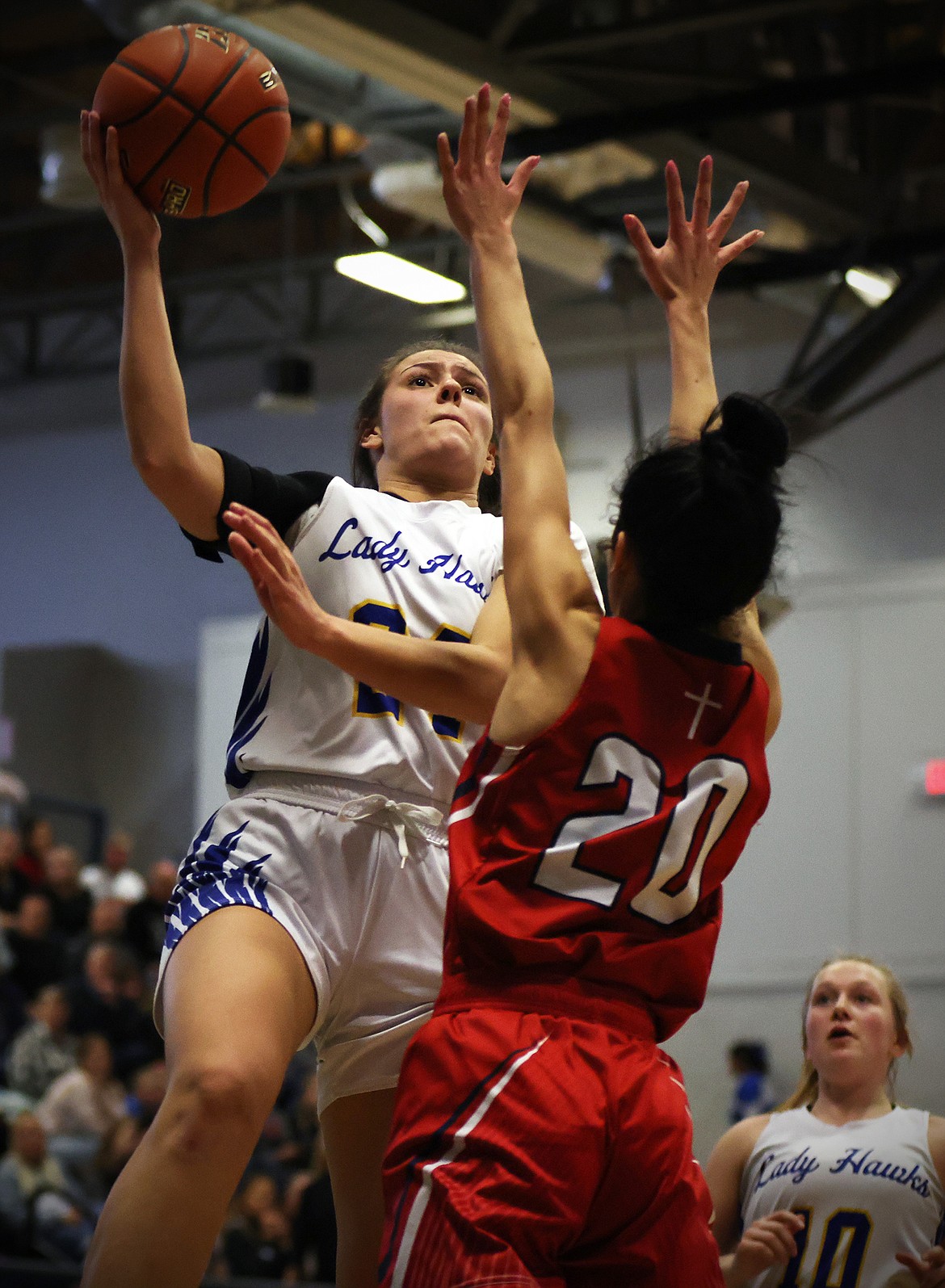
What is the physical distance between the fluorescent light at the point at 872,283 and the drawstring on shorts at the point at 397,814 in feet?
28.3

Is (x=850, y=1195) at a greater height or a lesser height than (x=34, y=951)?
greater

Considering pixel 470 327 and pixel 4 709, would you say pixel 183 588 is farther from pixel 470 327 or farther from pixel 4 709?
pixel 470 327

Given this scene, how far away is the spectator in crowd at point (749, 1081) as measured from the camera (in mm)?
11258

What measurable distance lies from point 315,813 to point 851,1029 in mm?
2017

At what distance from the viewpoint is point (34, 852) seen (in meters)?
13.4

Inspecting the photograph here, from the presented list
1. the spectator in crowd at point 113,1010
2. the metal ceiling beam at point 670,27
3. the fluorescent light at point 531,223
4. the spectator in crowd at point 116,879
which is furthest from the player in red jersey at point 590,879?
the spectator in crowd at point 116,879

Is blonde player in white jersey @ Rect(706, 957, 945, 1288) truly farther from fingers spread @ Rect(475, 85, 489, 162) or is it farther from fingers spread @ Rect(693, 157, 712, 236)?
fingers spread @ Rect(475, 85, 489, 162)

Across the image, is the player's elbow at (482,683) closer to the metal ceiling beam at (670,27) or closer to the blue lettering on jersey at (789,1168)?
the blue lettering on jersey at (789,1168)

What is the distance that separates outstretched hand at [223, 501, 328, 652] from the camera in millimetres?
2854

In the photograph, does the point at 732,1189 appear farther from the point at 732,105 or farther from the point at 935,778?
the point at 935,778

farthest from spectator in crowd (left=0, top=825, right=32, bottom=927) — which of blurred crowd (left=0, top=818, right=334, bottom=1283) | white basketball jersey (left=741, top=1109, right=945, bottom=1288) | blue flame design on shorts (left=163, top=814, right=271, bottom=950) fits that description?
blue flame design on shorts (left=163, top=814, right=271, bottom=950)

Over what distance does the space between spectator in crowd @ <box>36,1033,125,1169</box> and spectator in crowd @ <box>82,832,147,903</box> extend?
2.79 meters

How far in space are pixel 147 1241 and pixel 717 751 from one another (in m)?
1.07

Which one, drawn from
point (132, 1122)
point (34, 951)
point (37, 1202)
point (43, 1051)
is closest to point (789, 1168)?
point (37, 1202)
